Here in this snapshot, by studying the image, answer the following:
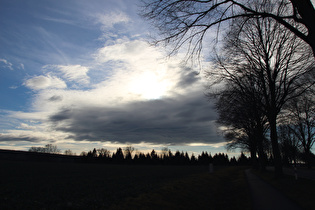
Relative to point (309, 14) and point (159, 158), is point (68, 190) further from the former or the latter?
point (159, 158)

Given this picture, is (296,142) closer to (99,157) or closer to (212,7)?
(212,7)

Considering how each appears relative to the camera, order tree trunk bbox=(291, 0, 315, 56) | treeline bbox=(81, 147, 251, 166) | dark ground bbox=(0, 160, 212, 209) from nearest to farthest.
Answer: tree trunk bbox=(291, 0, 315, 56) < dark ground bbox=(0, 160, 212, 209) < treeline bbox=(81, 147, 251, 166)

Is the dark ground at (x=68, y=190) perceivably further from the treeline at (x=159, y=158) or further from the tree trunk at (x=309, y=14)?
the treeline at (x=159, y=158)

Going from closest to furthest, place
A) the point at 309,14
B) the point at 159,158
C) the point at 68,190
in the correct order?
the point at 309,14
the point at 68,190
the point at 159,158

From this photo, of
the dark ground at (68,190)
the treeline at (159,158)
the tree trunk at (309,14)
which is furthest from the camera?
the treeline at (159,158)

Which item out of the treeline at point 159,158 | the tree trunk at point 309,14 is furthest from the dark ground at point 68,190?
the treeline at point 159,158

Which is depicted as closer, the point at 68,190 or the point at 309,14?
the point at 309,14

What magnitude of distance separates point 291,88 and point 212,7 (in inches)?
606

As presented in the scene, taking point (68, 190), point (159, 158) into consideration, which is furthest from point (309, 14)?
point (159, 158)

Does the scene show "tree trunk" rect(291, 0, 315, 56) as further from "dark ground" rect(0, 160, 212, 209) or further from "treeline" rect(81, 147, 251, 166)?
"treeline" rect(81, 147, 251, 166)

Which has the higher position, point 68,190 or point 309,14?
point 309,14

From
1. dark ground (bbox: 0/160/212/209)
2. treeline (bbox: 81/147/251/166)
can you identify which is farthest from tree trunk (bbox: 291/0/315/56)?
treeline (bbox: 81/147/251/166)

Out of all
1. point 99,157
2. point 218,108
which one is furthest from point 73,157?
point 218,108

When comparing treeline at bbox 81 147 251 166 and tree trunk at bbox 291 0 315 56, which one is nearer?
tree trunk at bbox 291 0 315 56
